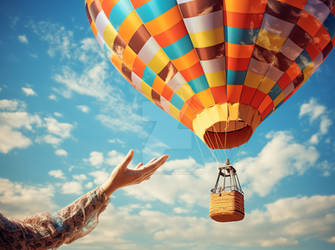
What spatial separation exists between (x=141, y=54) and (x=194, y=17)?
1.51m

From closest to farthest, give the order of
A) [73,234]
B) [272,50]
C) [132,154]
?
[73,234], [132,154], [272,50]

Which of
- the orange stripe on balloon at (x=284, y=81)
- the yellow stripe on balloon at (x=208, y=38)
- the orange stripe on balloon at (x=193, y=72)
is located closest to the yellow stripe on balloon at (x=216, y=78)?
the orange stripe on balloon at (x=193, y=72)

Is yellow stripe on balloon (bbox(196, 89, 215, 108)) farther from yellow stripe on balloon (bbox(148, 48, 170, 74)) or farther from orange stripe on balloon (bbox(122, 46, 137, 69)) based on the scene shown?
orange stripe on balloon (bbox(122, 46, 137, 69))

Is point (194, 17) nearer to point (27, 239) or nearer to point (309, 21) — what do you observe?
point (309, 21)

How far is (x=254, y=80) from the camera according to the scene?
268 inches

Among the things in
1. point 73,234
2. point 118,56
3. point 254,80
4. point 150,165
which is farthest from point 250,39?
point 73,234

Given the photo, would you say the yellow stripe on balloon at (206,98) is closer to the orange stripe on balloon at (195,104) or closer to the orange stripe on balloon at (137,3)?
the orange stripe on balloon at (195,104)

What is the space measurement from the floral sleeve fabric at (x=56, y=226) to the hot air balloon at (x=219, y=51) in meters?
5.43

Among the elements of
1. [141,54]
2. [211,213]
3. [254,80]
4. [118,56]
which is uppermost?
[118,56]

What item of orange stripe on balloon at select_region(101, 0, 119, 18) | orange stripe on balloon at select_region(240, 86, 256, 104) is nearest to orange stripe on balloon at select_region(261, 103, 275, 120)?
orange stripe on balloon at select_region(240, 86, 256, 104)

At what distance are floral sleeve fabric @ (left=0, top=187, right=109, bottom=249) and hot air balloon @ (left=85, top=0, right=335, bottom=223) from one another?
5.43 m

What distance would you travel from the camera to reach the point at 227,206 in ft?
19.3

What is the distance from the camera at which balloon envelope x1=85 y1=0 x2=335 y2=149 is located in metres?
6.22

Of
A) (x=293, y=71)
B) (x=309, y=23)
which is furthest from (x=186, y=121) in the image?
(x=309, y=23)
